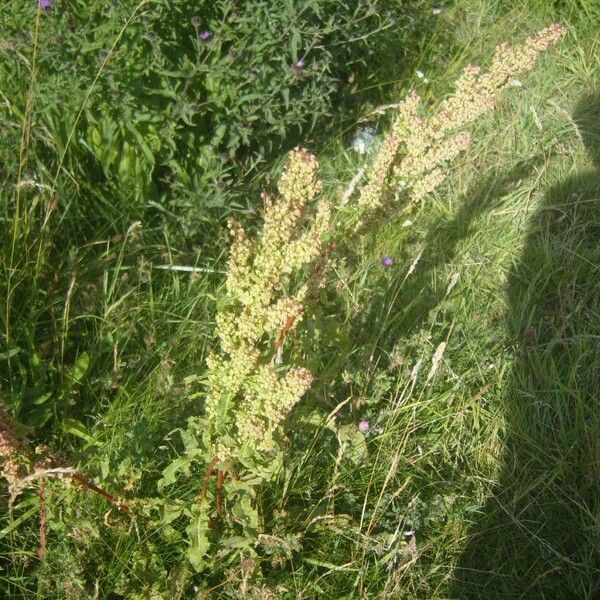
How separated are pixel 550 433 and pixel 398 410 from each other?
57 centimetres

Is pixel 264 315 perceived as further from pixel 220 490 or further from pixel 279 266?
pixel 220 490

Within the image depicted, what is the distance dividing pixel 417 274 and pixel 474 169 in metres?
0.74

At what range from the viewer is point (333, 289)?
2.98 metres

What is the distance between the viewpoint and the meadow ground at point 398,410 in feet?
7.17

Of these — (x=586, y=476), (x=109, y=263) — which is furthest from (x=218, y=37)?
(x=586, y=476)

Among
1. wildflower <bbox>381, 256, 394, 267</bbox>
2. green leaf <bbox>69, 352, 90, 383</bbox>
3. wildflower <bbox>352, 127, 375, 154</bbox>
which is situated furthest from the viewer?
wildflower <bbox>352, 127, 375, 154</bbox>

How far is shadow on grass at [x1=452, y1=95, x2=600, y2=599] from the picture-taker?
2.30 meters

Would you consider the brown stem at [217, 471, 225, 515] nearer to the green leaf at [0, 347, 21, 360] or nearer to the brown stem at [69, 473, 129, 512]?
the brown stem at [69, 473, 129, 512]

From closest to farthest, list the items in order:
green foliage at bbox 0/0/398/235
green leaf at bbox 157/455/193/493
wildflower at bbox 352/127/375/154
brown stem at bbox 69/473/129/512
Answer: brown stem at bbox 69/473/129/512 → green leaf at bbox 157/455/193/493 → green foliage at bbox 0/0/398/235 → wildflower at bbox 352/127/375/154

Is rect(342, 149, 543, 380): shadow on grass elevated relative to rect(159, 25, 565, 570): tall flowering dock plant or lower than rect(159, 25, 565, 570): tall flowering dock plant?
lower

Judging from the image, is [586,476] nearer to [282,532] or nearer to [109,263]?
[282,532]

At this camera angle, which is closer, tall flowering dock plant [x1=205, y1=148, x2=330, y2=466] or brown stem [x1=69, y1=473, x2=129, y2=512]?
tall flowering dock plant [x1=205, y1=148, x2=330, y2=466]

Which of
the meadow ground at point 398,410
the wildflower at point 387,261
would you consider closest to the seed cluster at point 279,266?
the meadow ground at point 398,410

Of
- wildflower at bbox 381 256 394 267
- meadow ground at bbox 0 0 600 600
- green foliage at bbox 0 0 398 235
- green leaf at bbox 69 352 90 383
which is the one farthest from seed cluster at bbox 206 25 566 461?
green foliage at bbox 0 0 398 235
